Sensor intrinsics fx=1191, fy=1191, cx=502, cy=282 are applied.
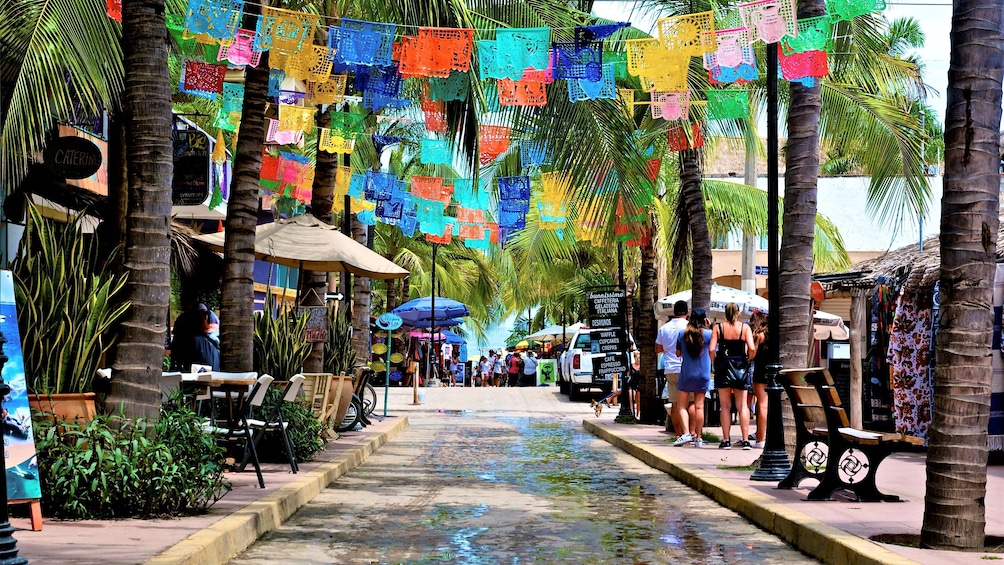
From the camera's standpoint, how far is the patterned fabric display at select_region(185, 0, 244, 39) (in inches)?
513

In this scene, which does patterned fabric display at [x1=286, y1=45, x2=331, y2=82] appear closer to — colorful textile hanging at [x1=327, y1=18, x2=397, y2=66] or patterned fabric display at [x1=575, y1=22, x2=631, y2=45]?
colorful textile hanging at [x1=327, y1=18, x2=397, y2=66]

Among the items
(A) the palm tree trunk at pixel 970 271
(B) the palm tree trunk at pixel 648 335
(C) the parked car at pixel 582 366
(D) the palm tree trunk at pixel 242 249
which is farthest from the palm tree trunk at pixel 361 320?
(A) the palm tree trunk at pixel 970 271

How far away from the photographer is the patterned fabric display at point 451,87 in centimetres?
1460

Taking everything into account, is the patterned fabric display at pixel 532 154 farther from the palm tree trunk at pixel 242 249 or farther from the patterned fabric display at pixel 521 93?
the palm tree trunk at pixel 242 249

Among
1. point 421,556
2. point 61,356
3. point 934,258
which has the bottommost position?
point 421,556

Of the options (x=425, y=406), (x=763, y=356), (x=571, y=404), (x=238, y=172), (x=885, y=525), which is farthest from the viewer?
(x=571, y=404)

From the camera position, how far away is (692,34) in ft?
43.5

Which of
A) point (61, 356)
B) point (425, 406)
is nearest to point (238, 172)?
point (61, 356)

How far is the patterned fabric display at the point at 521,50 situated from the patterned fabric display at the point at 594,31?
0.63 metres

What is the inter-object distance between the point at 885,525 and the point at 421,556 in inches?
129

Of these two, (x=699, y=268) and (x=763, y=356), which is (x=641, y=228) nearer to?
(x=699, y=268)

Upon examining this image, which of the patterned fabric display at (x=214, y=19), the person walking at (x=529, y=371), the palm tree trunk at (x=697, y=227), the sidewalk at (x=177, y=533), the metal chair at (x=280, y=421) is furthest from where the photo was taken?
the person walking at (x=529, y=371)

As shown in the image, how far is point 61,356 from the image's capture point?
8555 millimetres

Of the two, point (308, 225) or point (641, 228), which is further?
point (641, 228)
